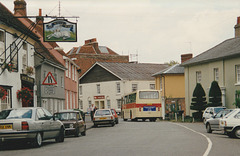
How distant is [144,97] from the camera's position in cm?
4778

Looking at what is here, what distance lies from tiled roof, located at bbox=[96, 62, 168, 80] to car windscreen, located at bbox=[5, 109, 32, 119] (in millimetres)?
59752

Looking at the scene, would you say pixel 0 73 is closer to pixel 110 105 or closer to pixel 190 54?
pixel 190 54

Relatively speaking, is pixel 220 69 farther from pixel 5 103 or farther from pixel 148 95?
pixel 5 103

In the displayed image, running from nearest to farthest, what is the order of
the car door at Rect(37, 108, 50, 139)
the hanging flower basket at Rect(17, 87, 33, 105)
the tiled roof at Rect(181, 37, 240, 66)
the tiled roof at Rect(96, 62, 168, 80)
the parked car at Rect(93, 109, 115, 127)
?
the car door at Rect(37, 108, 50, 139) < the hanging flower basket at Rect(17, 87, 33, 105) < the parked car at Rect(93, 109, 115, 127) < the tiled roof at Rect(181, 37, 240, 66) < the tiled roof at Rect(96, 62, 168, 80)

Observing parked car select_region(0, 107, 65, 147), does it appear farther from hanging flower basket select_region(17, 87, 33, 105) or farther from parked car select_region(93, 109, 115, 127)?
parked car select_region(93, 109, 115, 127)

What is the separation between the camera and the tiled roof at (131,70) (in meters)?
78.3

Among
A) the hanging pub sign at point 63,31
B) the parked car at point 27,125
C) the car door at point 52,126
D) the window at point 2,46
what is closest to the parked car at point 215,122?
the hanging pub sign at point 63,31

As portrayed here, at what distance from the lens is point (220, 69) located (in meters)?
46.6

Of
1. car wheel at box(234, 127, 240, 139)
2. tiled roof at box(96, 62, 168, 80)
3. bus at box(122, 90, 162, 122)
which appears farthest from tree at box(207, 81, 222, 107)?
tiled roof at box(96, 62, 168, 80)

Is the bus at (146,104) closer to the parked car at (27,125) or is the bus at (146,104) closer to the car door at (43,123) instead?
the parked car at (27,125)

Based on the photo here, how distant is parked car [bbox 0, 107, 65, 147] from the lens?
16.1 meters

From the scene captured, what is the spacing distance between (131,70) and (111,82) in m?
5.20

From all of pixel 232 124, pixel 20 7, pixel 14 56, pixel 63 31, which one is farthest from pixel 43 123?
pixel 20 7

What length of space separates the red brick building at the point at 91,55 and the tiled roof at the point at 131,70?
383 inches
